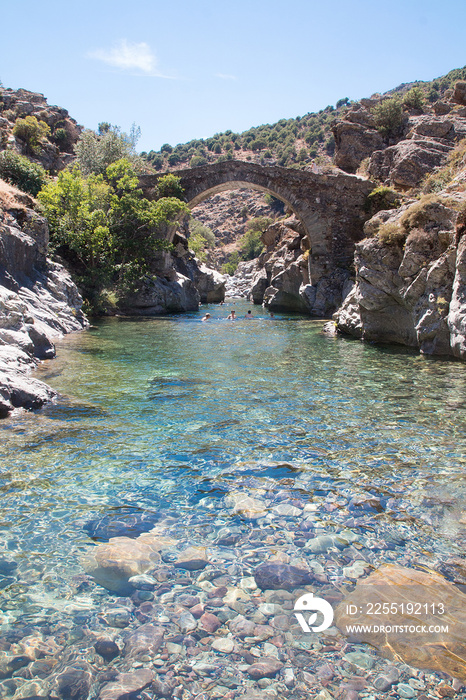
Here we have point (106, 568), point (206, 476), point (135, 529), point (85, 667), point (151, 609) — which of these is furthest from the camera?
point (206, 476)

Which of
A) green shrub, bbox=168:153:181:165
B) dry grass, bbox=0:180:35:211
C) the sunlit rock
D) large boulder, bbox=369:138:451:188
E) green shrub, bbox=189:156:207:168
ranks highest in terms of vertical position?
green shrub, bbox=168:153:181:165

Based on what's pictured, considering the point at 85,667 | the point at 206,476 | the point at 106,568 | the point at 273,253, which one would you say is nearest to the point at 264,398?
the point at 206,476

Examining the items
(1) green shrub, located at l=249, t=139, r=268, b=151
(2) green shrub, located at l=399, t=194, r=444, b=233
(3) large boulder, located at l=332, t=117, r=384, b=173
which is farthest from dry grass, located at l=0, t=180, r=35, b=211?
(1) green shrub, located at l=249, t=139, r=268, b=151

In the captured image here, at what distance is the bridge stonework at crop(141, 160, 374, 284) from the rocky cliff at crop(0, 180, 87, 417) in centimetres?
1251

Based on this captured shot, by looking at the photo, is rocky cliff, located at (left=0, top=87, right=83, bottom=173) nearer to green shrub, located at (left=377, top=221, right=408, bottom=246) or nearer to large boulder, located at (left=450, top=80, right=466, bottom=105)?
large boulder, located at (left=450, top=80, right=466, bottom=105)

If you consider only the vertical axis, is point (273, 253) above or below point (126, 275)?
above

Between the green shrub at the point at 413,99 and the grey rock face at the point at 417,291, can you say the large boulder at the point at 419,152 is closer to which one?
the green shrub at the point at 413,99

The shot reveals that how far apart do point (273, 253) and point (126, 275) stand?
1380cm

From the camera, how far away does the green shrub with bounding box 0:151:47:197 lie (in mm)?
18938

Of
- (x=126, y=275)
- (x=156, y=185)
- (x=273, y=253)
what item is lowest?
(x=126, y=275)

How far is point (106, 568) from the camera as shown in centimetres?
303

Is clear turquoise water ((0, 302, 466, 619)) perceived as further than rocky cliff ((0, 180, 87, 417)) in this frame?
No

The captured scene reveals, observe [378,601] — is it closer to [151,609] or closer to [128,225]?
[151,609]

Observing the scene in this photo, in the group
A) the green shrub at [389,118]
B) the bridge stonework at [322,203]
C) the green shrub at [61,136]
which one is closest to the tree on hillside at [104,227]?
the bridge stonework at [322,203]
